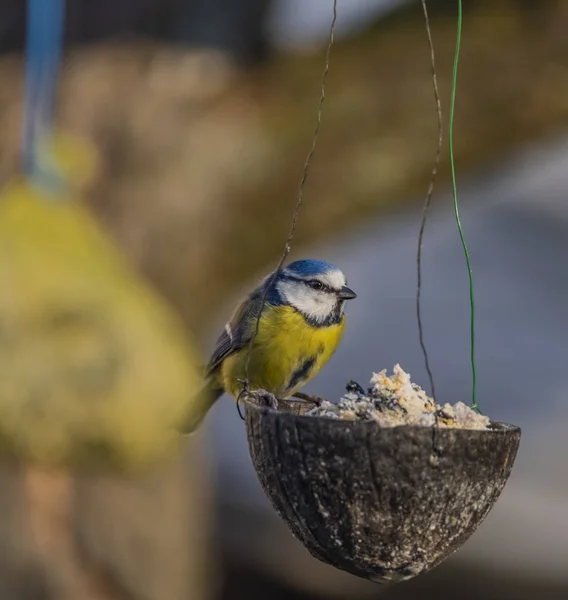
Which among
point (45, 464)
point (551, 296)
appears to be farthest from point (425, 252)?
point (45, 464)

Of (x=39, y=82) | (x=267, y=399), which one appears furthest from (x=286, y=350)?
(x=39, y=82)

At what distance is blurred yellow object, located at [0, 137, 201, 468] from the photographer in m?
3.56

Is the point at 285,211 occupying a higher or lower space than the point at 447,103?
lower

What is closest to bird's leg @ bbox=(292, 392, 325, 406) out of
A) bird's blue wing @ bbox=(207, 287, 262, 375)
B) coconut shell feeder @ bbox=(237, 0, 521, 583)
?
bird's blue wing @ bbox=(207, 287, 262, 375)

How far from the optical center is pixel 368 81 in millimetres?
3654

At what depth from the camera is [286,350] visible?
2307 mm

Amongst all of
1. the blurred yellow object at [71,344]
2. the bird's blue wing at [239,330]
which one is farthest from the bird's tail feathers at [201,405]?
the blurred yellow object at [71,344]

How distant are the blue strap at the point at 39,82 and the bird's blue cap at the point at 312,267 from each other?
5.40 feet

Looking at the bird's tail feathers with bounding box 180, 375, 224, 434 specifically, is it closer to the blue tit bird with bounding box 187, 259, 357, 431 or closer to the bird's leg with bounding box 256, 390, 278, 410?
the blue tit bird with bounding box 187, 259, 357, 431

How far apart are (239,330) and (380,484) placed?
3.02 ft

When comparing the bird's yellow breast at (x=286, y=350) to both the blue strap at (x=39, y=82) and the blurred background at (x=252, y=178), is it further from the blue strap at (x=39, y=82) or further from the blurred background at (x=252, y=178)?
the blue strap at (x=39, y=82)

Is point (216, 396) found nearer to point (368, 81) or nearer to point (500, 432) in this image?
point (500, 432)

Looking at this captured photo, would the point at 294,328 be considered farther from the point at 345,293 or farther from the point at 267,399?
the point at 267,399

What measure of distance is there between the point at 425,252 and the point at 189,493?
2.32 metres
